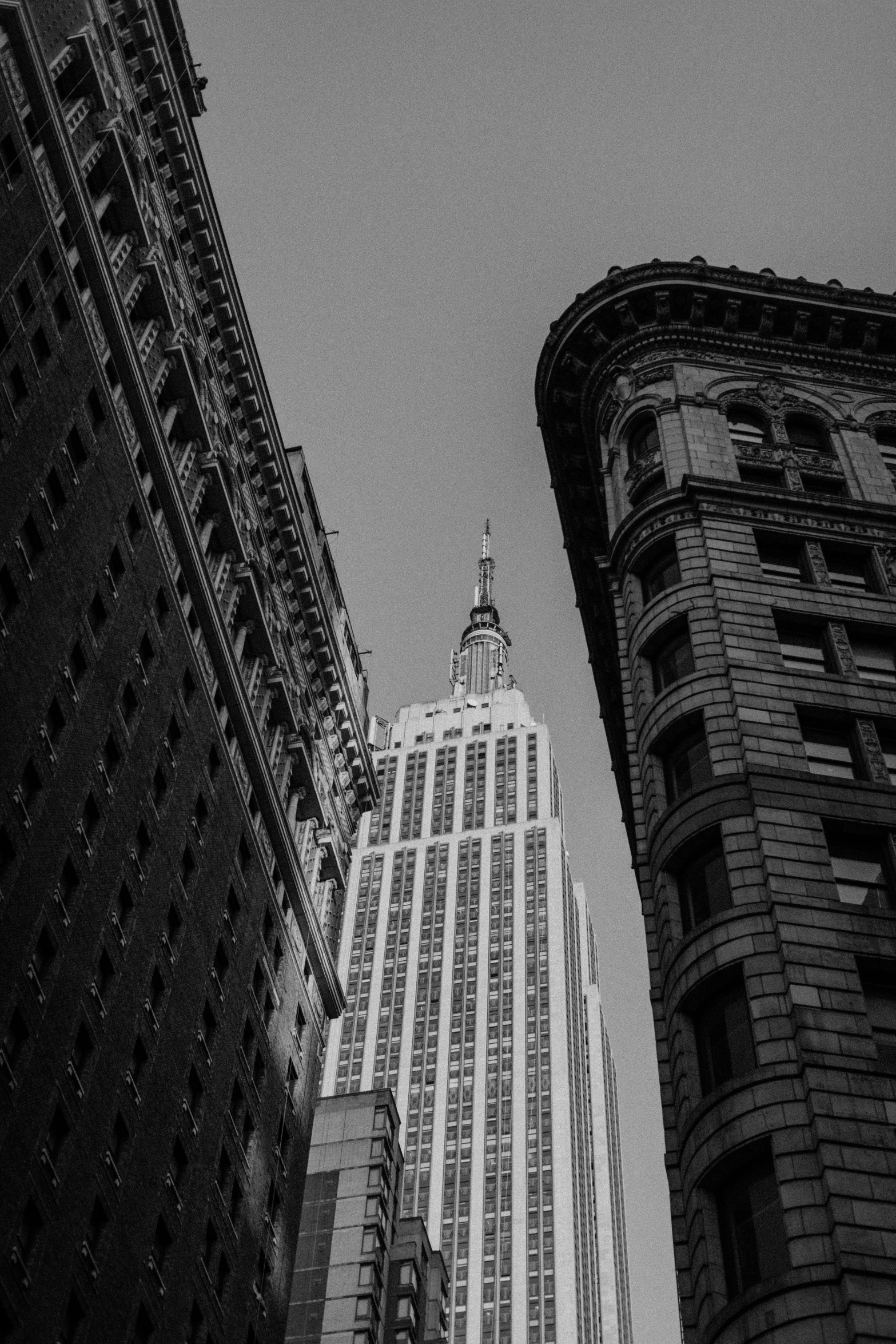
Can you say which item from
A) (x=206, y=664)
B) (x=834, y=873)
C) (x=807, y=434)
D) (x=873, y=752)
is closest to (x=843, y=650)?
(x=873, y=752)

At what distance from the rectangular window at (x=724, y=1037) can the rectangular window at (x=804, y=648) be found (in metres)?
11.2

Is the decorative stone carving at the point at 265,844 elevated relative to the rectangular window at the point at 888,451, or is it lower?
lower

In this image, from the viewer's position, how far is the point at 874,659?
44188 millimetres

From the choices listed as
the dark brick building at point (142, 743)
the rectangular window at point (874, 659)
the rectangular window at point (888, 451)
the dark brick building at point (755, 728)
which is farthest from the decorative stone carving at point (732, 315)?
the dark brick building at point (142, 743)

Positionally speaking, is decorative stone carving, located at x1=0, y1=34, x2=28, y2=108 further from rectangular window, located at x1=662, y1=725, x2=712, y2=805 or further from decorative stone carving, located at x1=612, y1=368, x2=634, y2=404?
rectangular window, located at x1=662, y1=725, x2=712, y2=805

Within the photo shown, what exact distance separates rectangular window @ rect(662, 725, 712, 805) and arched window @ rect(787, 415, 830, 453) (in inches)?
645

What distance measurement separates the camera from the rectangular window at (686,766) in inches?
1575

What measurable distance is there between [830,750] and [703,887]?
5.49 metres

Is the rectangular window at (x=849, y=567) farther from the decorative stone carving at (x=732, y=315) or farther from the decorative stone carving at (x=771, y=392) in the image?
the decorative stone carving at (x=732, y=315)

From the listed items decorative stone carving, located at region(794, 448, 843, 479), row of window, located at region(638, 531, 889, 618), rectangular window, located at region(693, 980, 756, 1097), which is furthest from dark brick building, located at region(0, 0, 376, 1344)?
decorative stone carving, located at region(794, 448, 843, 479)

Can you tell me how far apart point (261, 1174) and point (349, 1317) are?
125 feet

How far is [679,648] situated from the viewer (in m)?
45.1

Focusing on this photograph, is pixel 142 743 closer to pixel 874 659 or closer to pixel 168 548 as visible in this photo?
pixel 168 548

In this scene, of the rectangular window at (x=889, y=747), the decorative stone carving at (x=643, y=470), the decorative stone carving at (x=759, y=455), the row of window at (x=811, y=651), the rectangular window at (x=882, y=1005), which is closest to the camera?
the rectangular window at (x=882, y=1005)
